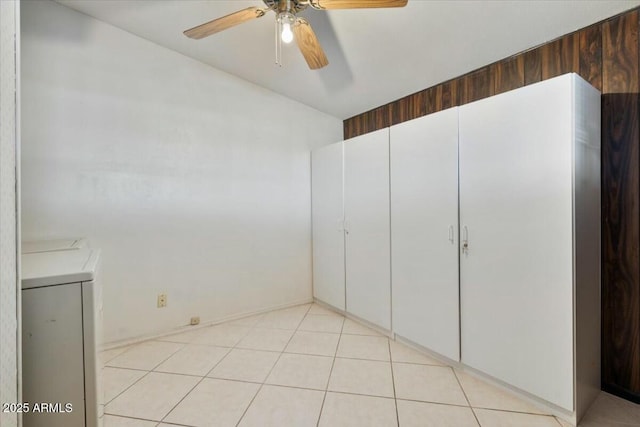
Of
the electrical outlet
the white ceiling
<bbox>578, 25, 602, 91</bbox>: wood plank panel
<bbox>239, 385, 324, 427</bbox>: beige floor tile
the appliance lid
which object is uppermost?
the white ceiling

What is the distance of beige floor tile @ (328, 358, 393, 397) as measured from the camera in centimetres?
174

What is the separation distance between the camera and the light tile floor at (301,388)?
1.50 metres

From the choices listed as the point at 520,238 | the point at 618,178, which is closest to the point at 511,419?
the point at 520,238

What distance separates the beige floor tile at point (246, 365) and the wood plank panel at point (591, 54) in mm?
2771

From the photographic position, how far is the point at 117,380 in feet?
6.10

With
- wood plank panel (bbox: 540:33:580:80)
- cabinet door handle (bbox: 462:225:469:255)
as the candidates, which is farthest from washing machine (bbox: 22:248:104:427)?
wood plank panel (bbox: 540:33:580:80)

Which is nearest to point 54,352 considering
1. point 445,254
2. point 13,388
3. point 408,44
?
point 13,388

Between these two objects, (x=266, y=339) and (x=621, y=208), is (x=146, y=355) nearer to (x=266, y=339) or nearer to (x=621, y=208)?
(x=266, y=339)

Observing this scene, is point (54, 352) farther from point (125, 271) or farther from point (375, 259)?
point (375, 259)

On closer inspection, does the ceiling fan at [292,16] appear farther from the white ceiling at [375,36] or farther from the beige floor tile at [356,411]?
the beige floor tile at [356,411]

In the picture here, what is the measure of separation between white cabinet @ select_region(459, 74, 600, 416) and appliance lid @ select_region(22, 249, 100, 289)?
2.06 meters

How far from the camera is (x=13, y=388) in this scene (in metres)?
0.90

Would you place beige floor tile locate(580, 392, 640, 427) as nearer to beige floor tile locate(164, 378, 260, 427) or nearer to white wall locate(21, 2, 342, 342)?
beige floor tile locate(164, 378, 260, 427)

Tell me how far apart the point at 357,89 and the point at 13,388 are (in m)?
2.89
